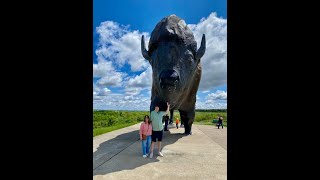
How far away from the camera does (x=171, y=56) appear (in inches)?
239

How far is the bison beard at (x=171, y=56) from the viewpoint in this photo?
224 inches

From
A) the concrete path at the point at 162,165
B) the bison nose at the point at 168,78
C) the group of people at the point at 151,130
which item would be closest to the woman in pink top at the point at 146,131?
the group of people at the point at 151,130

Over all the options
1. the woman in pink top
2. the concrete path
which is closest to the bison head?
the woman in pink top

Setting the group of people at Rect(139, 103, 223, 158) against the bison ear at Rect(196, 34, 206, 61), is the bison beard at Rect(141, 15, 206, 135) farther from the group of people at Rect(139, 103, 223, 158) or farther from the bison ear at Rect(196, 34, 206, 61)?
the group of people at Rect(139, 103, 223, 158)

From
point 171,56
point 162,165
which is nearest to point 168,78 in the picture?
point 171,56

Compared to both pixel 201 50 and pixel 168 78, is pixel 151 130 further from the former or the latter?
pixel 201 50

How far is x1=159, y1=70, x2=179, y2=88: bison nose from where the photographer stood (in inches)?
215

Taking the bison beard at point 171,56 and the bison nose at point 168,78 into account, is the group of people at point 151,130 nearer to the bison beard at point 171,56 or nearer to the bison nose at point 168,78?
the bison beard at point 171,56
